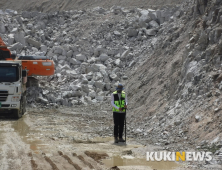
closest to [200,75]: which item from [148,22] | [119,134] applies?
[119,134]

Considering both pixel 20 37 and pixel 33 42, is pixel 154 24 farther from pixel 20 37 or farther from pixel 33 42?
pixel 20 37

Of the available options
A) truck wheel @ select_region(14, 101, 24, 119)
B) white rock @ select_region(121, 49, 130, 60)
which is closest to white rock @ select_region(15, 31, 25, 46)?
white rock @ select_region(121, 49, 130, 60)

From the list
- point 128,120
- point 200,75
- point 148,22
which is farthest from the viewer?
point 148,22

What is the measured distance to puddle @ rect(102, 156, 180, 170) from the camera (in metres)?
6.56

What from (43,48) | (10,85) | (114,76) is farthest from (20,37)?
(10,85)

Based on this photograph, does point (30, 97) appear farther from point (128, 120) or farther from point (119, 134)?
point (119, 134)

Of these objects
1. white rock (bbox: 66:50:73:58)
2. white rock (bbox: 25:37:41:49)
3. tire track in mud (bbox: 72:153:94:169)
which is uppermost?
white rock (bbox: 25:37:41:49)

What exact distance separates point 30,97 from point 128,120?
5.82 m

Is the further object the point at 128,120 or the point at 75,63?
the point at 75,63

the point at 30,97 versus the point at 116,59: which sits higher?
the point at 116,59

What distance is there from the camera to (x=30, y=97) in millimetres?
16141

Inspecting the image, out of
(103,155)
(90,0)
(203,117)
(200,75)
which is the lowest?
(103,155)

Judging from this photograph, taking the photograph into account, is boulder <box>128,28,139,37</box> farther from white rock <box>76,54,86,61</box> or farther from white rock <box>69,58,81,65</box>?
white rock <box>69,58,81,65</box>

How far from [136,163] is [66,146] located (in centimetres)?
212
